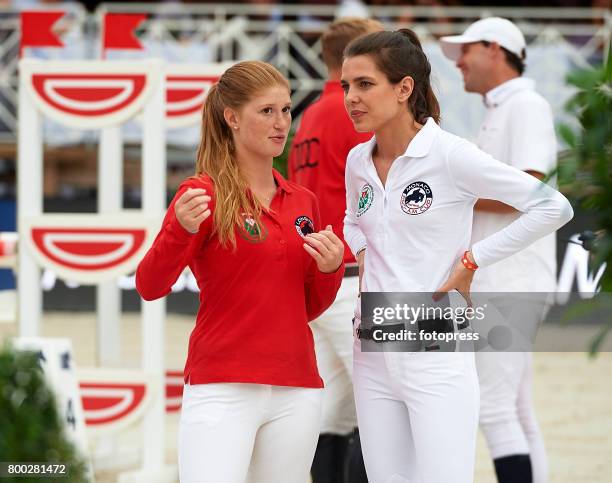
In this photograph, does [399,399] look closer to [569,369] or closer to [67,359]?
[67,359]

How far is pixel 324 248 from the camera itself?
2.70m

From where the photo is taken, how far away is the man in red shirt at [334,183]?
3.86 metres

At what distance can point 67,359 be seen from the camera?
14.3 ft

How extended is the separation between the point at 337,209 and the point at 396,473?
1249mm

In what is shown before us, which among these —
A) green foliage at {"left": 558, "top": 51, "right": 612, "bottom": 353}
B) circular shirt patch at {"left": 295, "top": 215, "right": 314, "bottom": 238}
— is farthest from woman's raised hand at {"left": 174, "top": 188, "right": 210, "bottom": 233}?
green foliage at {"left": 558, "top": 51, "right": 612, "bottom": 353}

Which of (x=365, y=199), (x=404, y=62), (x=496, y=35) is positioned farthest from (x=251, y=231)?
(x=496, y=35)

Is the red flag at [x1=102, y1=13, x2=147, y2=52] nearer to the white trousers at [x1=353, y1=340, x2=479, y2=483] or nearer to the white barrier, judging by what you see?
the white barrier

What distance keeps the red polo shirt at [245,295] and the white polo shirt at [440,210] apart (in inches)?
6.2

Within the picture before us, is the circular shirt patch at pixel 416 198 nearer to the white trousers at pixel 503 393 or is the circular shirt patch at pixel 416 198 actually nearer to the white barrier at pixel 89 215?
the white trousers at pixel 503 393

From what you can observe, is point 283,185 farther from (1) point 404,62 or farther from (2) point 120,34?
(2) point 120,34

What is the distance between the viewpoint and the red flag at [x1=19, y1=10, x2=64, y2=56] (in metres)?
4.80

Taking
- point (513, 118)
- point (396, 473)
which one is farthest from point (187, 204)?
point (513, 118)

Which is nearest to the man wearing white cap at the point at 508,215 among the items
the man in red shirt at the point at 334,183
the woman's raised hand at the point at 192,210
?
the man in red shirt at the point at 334,183

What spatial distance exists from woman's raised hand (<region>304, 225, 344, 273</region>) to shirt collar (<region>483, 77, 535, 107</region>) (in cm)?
140
